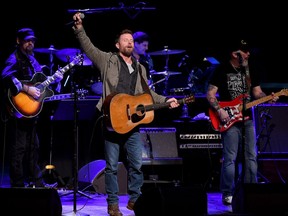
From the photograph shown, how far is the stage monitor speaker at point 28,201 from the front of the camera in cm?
483

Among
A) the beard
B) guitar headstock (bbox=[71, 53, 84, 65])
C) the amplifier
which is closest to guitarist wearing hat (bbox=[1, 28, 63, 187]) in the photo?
guitar headstock (bbox=[71, 53, 84, 65])

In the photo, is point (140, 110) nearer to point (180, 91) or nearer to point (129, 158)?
point (129, 158)

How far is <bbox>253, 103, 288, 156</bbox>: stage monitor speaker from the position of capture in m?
9.41

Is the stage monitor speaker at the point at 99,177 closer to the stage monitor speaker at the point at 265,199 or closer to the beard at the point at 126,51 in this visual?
the beard at the point at 126,51

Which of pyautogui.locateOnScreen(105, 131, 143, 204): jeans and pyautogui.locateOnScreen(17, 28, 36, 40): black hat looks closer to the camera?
pyautogui.locateOnScreen(105, 131, 143, 204): jeans

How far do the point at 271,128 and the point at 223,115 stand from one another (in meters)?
2.38

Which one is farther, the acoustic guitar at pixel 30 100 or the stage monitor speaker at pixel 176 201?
the acoustic guitar at pixel 30 100

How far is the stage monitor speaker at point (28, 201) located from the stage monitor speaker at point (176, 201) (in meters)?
1.06

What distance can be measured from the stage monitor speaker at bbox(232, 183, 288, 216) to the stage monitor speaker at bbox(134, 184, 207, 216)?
18.5 inches

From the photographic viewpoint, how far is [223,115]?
747 cm

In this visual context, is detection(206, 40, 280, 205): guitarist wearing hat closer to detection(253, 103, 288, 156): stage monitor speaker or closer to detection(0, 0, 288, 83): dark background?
detection(253, 103, 288, 156): stage monitor speaker

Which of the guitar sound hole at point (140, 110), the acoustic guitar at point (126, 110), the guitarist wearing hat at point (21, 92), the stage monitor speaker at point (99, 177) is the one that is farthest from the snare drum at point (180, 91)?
the guitar sound hole at point (140, 110)

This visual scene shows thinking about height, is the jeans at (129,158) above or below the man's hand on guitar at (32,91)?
below

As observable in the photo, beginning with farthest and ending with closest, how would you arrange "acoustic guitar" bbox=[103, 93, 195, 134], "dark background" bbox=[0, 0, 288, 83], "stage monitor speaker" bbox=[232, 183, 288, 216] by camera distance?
"dark background" bbox=[0, 0, 288, 83], "acoustic guitar" bbox=[103, 93, 195, 134], "stage monitor speaker" bbox=[232, 183, 288, 216]
